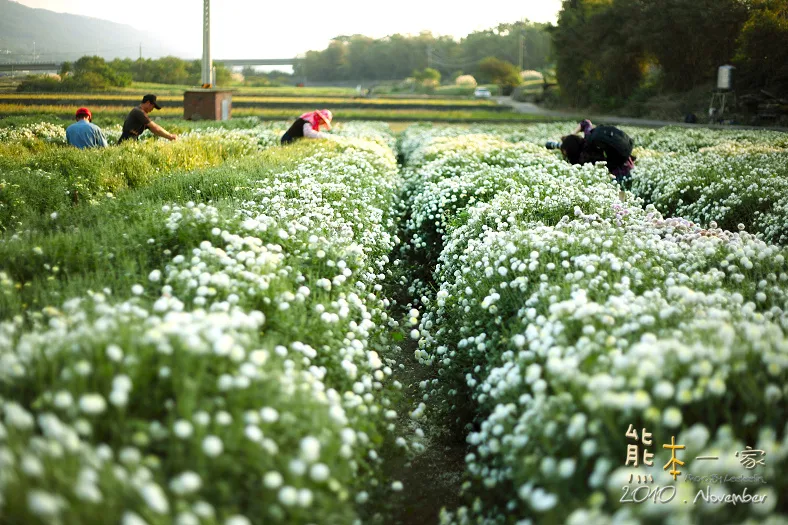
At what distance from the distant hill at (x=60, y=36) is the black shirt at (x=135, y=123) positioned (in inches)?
184

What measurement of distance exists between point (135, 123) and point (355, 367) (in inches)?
416

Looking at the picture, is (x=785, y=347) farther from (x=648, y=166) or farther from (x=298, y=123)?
(x=298, y=123)

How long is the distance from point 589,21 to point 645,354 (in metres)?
45.0

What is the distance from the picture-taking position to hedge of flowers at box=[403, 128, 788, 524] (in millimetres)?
2627

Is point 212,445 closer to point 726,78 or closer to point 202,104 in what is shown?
point 202,104

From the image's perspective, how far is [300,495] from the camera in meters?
2.49

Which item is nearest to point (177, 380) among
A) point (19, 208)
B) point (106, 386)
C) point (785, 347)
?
point (106, 386)

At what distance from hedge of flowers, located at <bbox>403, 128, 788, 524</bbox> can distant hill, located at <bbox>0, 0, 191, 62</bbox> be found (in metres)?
13.6

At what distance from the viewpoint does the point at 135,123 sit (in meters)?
12.7

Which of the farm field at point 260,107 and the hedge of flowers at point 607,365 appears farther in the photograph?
the farm field at point 260,107

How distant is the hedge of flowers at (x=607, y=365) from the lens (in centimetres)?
263

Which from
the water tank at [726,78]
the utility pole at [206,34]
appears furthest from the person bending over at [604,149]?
the water tank at [726,78]

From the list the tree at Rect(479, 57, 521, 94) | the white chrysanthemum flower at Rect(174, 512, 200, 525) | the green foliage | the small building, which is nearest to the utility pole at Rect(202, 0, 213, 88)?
Result: the small building

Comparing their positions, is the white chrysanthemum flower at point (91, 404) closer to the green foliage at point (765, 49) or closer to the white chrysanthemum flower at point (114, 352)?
the white chrysanthemum flower at point (114, 352)
